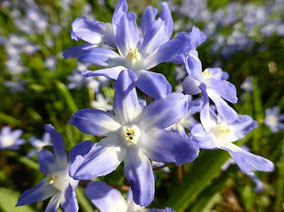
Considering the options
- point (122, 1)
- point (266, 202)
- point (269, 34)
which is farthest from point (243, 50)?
point (122, 1)

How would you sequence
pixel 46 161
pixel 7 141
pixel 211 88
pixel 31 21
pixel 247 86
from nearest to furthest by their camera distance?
pixel 211 88
pixel 46 161
pixel 7 141
pixel 247 86
pixel 31 21

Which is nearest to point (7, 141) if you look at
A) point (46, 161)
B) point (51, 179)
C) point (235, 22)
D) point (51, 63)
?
point (51, 63)

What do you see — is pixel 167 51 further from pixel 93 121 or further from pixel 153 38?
pixel 93 121

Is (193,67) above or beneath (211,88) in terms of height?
above

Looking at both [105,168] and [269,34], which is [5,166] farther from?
[269,34]

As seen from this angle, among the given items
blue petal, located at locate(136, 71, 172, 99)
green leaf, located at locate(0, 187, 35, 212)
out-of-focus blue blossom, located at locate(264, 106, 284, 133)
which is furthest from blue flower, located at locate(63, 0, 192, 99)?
out-of-focus blue blossom, located at locate(264, 106, 284, 133)

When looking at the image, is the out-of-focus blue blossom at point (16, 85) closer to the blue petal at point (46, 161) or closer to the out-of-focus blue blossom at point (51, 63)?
the out-of-focus blue blossom at point (51, 63)

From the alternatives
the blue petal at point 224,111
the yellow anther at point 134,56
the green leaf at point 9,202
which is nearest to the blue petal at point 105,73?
the yellow anther at point 134,56
